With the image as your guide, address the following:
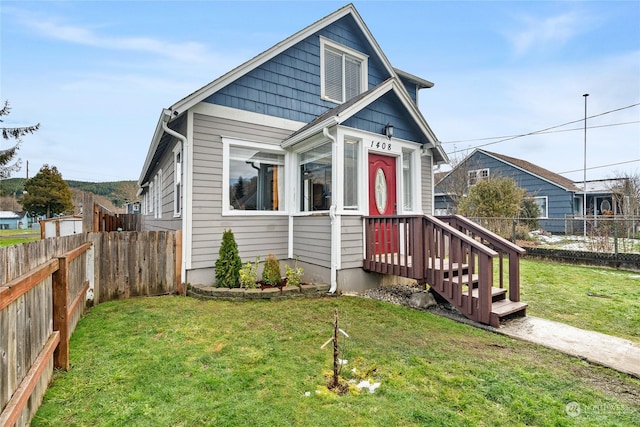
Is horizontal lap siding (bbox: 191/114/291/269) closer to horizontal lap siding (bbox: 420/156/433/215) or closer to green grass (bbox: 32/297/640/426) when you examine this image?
green grass (bbox: 32/297/640/426)

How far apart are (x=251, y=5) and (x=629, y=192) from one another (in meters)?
21.1

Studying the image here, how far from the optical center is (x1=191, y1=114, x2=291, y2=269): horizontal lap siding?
6082mm

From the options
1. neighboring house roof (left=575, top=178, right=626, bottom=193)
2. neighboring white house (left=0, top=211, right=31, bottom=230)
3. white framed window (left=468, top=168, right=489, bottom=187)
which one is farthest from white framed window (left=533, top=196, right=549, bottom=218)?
neighboring white house (left=0, top=211, right=31, bottom=230)

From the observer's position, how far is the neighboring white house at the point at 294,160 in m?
6.00

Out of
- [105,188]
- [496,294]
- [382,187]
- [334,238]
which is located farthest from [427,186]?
[105,188]

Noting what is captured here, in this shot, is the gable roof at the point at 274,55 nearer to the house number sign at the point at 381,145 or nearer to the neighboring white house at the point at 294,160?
the neighboring white house at the point at 294,160

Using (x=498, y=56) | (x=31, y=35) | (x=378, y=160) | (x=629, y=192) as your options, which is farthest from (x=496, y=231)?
(x=31, y=35)

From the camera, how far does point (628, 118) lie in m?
16.0

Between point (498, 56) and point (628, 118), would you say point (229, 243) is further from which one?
point (628, 118)

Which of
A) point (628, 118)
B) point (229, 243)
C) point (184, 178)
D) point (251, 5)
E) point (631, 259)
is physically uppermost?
point (251, 5)

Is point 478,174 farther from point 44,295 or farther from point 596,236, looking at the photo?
point 44,295

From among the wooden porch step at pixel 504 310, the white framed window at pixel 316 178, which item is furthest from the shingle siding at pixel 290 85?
the wooden porch step at pixel 504 310

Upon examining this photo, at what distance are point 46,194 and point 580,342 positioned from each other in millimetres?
40478

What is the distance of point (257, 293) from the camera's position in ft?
18.0
